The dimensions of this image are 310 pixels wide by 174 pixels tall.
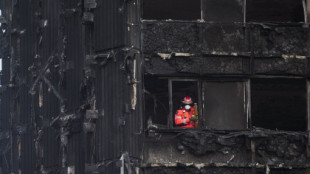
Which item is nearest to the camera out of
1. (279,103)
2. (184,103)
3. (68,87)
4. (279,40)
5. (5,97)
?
(184,103)

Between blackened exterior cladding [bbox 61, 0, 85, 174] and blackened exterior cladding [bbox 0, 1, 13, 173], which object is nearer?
blackened exterior cladding [bbox 61, 0, 85, 174]

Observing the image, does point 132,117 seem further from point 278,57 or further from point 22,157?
point 22,157

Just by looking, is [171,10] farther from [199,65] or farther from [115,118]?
[115,118]

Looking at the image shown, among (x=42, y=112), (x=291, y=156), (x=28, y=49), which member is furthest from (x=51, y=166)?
(x=291, y=156)

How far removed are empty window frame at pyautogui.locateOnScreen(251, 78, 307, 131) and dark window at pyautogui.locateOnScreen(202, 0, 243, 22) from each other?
269 cm

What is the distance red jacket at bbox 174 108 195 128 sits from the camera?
177 feet

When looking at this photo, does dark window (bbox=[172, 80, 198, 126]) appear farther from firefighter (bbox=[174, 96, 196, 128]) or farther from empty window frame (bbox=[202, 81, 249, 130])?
empty window frame (bbox=[202, 81, 249, 130])

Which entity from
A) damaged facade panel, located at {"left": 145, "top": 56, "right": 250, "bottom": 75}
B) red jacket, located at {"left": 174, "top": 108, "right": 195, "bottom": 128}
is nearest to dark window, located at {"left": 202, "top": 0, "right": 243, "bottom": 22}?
damaged facade panel, located at {"left": 145, "top": 56, "right": 250, "bottom": 75}

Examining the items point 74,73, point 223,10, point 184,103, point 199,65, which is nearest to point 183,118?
point 184,103

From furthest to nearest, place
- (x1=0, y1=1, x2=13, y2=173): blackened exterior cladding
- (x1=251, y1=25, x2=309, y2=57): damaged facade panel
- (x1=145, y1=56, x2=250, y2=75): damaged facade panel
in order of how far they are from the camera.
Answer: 1. (x1=0, y1=1, x2=13, y2=173): blackened exterior cladding
2. (x1=251, y1=25, x2=309, y2=57): damaged facade panel
3. (x1=145, y1=56, x2=250, y2=75): damaged facade panel

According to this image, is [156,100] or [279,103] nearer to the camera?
[156,100]

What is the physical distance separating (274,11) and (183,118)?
5856mm

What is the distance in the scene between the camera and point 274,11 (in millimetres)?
55625

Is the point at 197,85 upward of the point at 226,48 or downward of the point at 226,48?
downward
